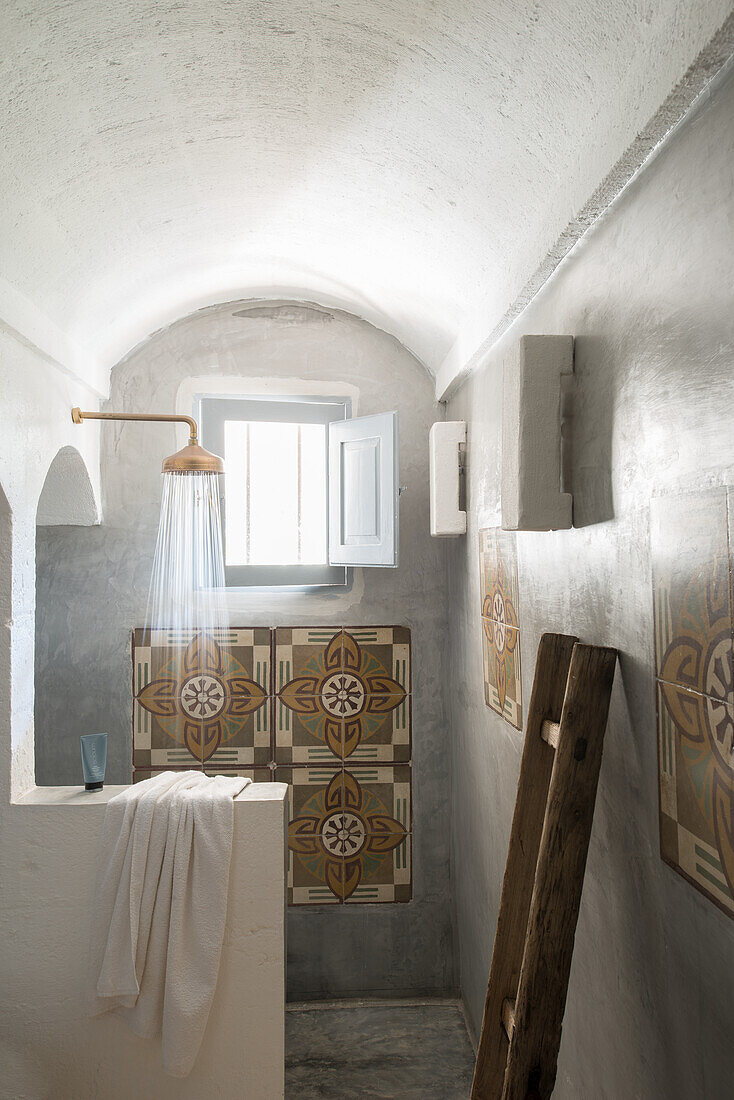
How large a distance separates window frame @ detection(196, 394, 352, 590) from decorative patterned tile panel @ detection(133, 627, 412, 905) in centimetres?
22

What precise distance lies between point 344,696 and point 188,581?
81 cm

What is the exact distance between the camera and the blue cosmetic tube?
224 cm

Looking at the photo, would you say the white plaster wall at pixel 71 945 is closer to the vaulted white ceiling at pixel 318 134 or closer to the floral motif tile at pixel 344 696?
the vaulted white ceiling at pixel 318 134

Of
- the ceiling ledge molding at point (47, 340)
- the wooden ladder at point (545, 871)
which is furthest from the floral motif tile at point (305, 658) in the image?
the wooden ladder at point (545, 871)

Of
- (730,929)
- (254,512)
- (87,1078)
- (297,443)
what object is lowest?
(87,1078)

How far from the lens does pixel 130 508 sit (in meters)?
3.13

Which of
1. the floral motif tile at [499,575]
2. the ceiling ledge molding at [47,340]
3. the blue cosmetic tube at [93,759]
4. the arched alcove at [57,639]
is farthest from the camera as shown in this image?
the arched alcove at [57,639]

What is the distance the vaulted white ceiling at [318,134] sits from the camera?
1270 millimetres

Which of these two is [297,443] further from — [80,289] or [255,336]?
[80,289]

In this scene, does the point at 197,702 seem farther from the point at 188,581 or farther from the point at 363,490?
the point at 363,490

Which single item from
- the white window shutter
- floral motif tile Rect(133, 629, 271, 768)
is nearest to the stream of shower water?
floral motif tile Rect(133, 629, 271, 768)

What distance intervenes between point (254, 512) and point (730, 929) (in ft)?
8.40

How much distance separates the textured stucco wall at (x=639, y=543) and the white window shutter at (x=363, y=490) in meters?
1.01

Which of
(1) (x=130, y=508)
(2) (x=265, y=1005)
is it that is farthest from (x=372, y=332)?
(2) (x=265, y=1005)
